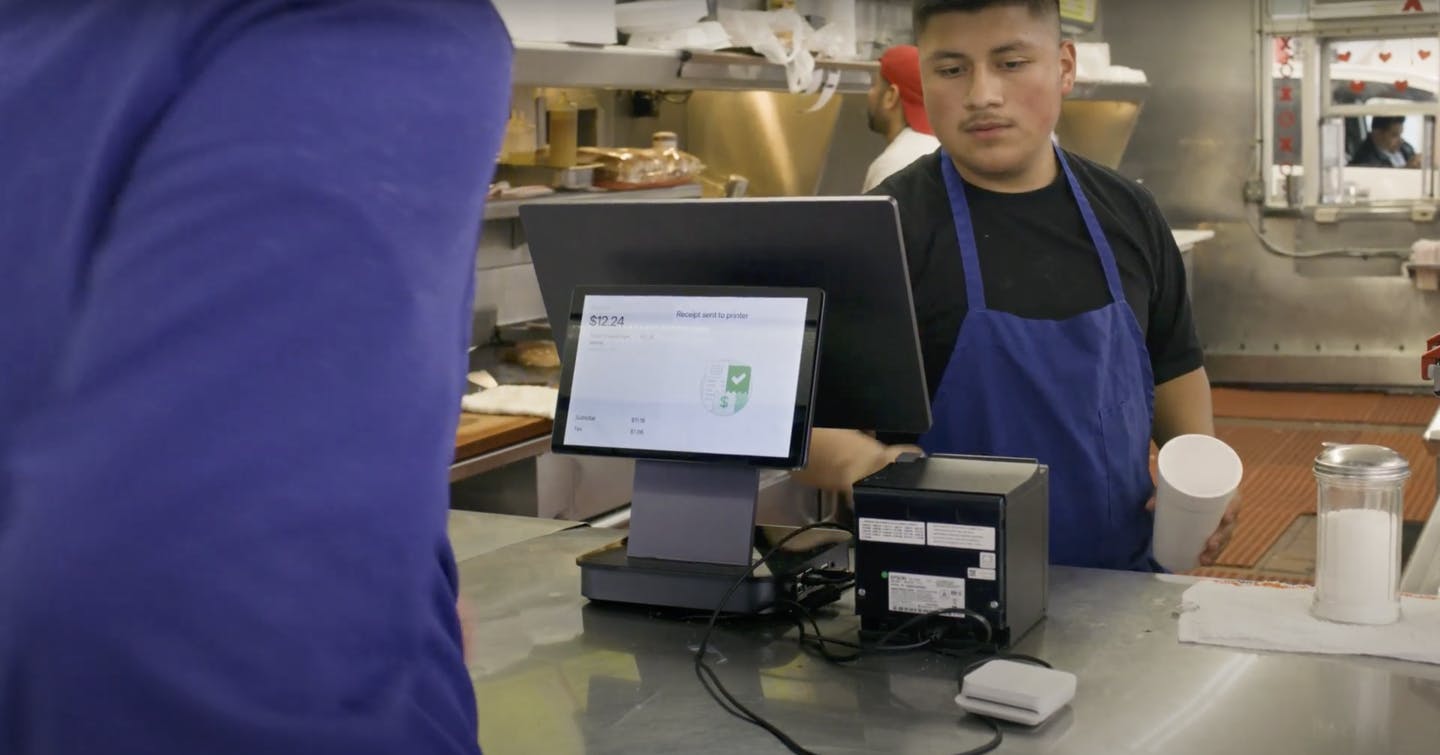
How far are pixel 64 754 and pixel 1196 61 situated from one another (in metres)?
8.04

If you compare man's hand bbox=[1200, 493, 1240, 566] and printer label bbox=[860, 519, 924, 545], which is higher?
printer label bbox=[860, 519, 924, 545]

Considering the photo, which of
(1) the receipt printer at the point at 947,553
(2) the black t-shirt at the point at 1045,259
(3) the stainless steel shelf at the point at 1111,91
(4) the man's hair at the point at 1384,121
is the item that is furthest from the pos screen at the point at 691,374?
(4) the man's hair at the point at 1384,121

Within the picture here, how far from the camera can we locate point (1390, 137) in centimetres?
767

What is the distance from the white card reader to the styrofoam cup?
0.53 metres

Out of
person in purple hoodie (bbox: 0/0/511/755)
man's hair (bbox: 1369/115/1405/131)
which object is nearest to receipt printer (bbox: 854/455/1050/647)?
person in purple hoodie (bbox: 0/0/511/755)

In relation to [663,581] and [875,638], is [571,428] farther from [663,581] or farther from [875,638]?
[875,638]

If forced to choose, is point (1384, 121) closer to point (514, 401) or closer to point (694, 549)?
point (514, 401)

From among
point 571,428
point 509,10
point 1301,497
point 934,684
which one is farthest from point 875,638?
point 1301,497

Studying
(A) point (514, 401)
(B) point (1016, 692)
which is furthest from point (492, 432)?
(B) point (1016, 692)

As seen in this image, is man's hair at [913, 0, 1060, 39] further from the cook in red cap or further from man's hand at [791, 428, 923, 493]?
the cook in red cap

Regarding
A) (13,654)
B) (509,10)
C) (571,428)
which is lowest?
(571,428)

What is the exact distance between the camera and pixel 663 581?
67.5 inches

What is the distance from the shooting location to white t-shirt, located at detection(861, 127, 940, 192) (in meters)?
4.06

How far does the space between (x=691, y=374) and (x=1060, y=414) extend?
29.5 inches
